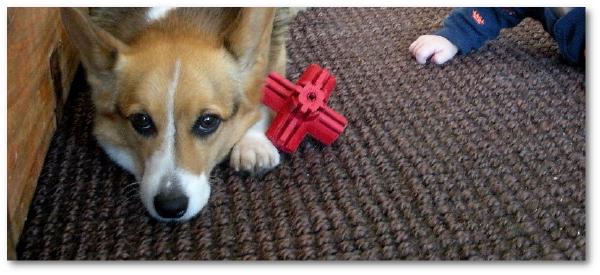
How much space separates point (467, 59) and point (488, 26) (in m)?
0.11

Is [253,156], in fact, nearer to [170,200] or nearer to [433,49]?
[170,200]

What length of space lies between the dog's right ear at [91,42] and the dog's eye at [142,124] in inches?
4.4

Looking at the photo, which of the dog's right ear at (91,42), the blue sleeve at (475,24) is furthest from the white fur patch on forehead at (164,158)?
the blue sleeve at (475,24)

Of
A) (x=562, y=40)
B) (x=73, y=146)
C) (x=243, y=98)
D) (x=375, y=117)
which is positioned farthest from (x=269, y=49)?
(x=562, y=40)

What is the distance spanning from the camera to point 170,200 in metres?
1.03

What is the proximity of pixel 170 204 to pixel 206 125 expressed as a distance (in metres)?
0.16

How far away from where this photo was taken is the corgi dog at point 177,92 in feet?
3.44

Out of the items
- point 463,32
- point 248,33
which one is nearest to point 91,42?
point 248,33

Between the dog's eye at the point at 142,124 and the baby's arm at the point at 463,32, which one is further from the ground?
the dog's eye at the point at 142,124

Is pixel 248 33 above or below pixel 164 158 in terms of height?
above

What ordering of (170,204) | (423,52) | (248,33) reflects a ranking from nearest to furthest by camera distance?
Answer: (170,204) → (248,33) → (423,52)

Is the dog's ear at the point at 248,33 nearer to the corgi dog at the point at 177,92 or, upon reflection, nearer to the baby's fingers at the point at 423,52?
the corgi dog at the point at 177,92

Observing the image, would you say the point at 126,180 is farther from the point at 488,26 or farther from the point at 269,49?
the point at 488,26

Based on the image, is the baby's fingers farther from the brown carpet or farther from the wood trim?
the wood trim
